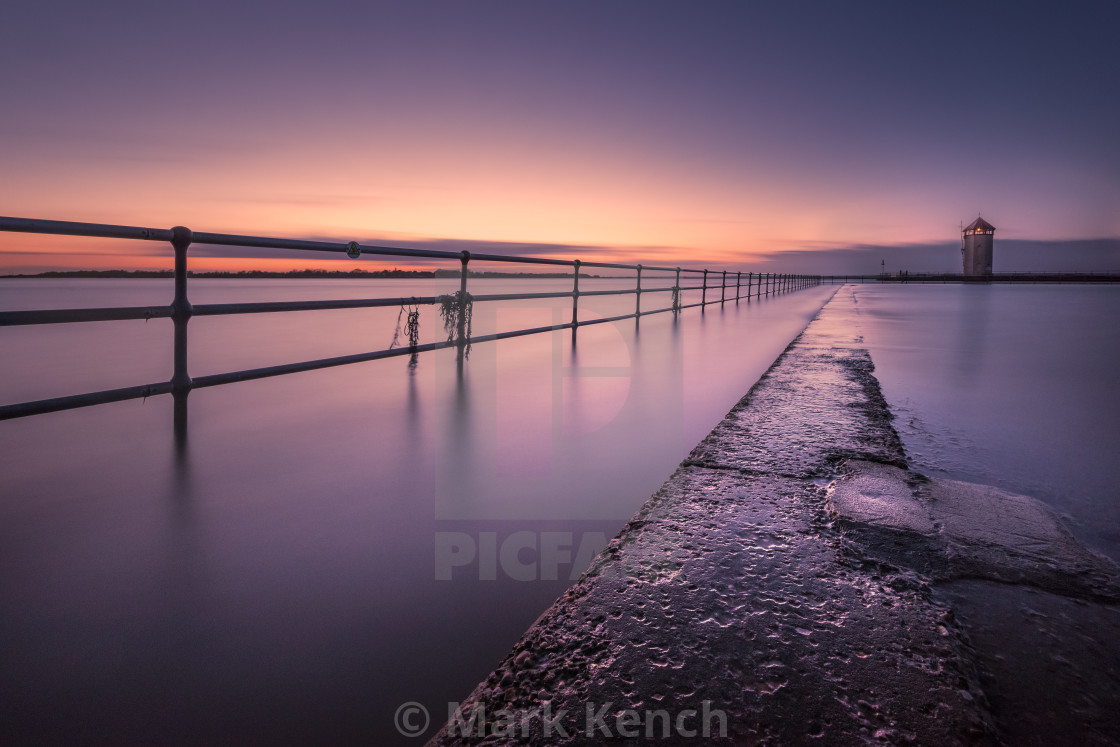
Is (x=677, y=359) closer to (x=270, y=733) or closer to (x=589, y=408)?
(x=589, y=408)

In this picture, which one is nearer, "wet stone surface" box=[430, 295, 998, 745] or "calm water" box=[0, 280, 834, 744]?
"wet stone surface" box=[430, 295, 998, 745]

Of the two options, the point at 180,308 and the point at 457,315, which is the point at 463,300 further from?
the point at 180,308

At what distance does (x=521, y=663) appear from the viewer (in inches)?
36.4

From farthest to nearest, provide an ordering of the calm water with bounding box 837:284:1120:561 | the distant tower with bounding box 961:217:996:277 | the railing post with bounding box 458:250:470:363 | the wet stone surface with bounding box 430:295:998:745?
the distant tower with bounding box 961:217:996:277
the railing post with bounding box 458:250:470:363
the calm water with bounding box 837:284:1120:561
the wet stone surface with bounding box 430:295:998:745

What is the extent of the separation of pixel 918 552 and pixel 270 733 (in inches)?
51.9

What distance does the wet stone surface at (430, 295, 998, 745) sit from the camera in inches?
30.9

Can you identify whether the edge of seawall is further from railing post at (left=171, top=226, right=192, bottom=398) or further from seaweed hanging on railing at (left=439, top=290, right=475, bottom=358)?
seaweed hanging on railing at (left=439, top=290, right=475, bottom=358)

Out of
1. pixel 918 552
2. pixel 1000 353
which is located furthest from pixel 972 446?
pixel 1000 353

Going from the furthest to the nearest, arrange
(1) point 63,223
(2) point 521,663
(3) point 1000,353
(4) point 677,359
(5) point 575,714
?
(3) point 1000,353, (4) point 677,359, (1) point 63,223, (2) point 521,663, (5) point 575,714

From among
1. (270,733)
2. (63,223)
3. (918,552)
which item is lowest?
(270,733)

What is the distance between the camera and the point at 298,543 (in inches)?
58.0

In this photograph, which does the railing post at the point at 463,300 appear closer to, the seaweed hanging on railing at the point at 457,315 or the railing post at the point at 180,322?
the seaweed hanging on railing at the point at 457,315

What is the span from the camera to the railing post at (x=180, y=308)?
8.16 ft

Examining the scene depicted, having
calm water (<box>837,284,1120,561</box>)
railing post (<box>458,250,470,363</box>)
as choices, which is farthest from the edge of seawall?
railing post (<box>458,250,470,363</box>)
